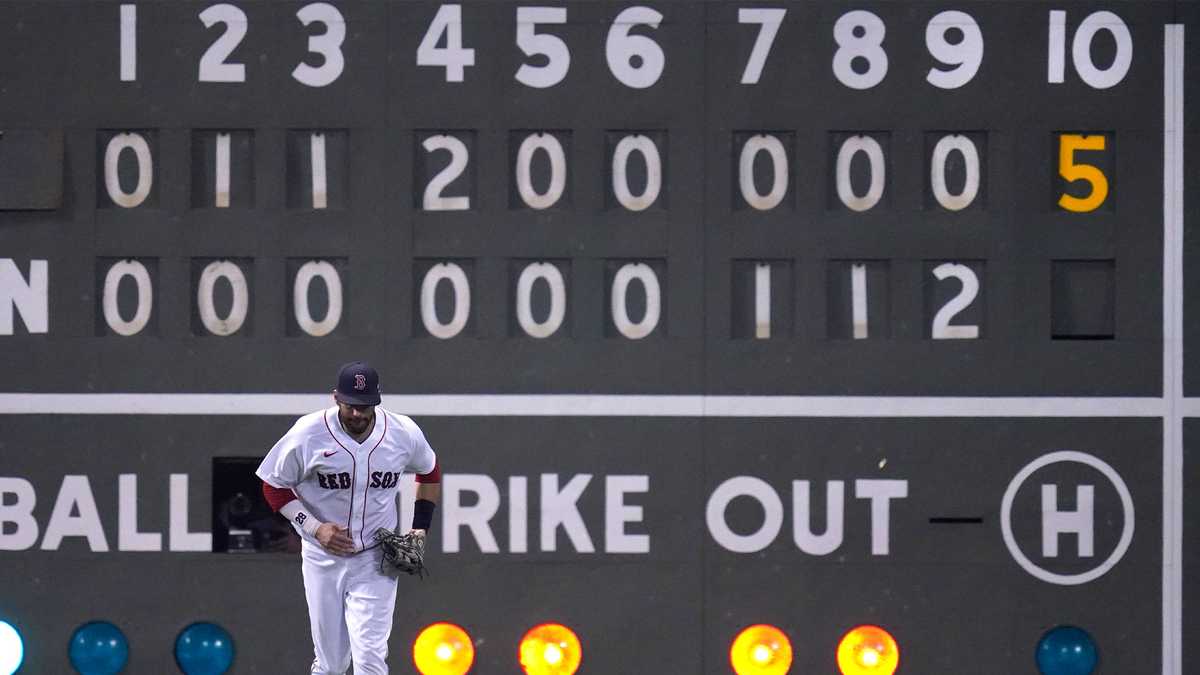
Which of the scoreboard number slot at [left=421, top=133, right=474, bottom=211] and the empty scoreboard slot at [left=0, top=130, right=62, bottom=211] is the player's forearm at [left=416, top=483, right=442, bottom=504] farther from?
the empty scoreboard slot at [left=0, top=130, right=62, bottom=211]

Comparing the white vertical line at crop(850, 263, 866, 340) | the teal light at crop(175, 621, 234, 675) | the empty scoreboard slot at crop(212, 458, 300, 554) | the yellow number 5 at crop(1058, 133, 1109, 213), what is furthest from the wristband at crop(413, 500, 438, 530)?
the yellow number 5 at crop(1058, 133, 1109, 213)

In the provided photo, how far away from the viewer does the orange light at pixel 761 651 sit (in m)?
6.12

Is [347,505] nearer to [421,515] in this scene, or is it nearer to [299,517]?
[299,517]

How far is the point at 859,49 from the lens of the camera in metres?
6.17

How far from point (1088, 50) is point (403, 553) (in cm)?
295

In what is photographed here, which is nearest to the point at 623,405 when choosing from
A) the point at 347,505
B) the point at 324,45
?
the point at 347,505

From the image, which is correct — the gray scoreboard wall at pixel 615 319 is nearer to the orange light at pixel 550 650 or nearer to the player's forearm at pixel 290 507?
the orange light at pixel 550 650

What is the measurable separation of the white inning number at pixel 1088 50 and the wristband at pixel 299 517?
2992 mm

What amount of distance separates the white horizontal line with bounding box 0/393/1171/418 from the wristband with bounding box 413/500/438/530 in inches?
13.1

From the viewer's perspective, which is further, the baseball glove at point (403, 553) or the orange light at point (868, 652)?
the orange light at point (868, 652)

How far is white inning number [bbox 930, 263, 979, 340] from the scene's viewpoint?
242 inches

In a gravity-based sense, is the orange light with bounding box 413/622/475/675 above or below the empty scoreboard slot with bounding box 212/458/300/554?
below

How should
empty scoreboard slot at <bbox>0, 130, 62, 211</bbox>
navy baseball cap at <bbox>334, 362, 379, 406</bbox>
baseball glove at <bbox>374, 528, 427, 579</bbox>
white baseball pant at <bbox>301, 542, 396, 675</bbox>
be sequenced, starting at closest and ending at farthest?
navy baseball cap at <bbox>334, 362, 379, 406</bbox>, baseball glove at <bbox>374, 528, 427, 579</bbox>, white baseball pant at <bbox>301, 542, 396, 675</bbox>, empty scoreboard slot at <bbox>0, 130, 62, 211</bbox>

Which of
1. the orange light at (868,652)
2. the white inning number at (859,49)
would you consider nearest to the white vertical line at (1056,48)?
the white inning number at (859,49)
